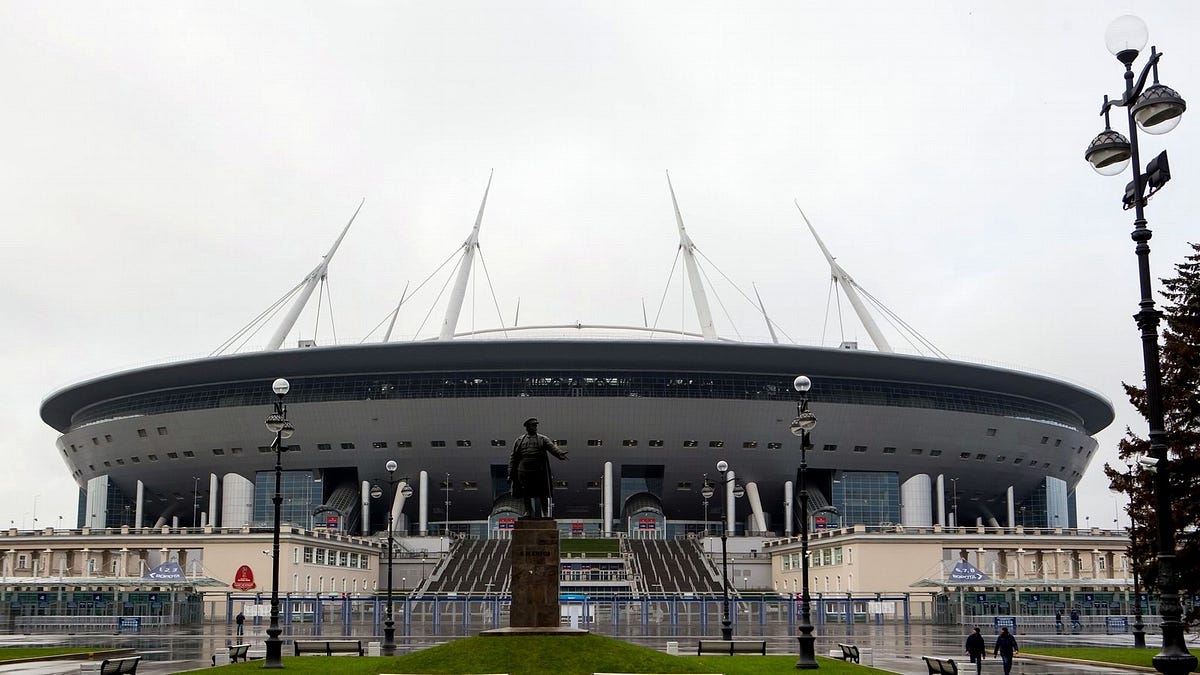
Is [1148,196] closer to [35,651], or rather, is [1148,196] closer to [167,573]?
[35,651]

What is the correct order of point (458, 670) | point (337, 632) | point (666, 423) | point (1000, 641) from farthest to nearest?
point (666, 423) → point (337, 632) → point (1000, 641) → point (458, 670)

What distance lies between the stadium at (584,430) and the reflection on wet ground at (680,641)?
127 ft

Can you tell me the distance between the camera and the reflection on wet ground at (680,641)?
35.2 m

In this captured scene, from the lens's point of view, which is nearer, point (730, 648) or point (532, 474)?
point (532, 474)

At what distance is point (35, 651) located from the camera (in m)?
40.7

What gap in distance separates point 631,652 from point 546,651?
203 cm

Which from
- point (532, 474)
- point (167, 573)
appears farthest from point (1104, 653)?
point (167, 573)

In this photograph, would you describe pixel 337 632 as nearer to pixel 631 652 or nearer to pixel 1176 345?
pixel 631 652

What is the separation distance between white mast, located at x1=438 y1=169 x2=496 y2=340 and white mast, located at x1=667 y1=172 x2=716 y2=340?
20.8 metres

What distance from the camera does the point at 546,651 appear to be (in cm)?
2634

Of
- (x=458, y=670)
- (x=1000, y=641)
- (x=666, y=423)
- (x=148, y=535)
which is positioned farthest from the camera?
(x=666, y=423)

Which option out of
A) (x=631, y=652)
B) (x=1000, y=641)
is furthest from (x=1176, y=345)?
(x=631, y=652)

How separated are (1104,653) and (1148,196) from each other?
2736 centimetres

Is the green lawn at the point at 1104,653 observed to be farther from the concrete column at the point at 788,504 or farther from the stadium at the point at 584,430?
the concrete column at the point at 788,504
